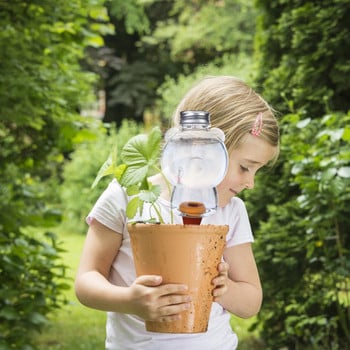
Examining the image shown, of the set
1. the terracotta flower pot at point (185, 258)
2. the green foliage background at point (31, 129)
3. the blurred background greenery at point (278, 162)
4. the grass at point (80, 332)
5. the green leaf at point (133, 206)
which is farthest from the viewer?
the grass at point (80, 332)

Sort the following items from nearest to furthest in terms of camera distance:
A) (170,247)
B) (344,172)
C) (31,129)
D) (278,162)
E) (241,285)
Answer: (170,247)
(241,285)
(344,172)
(278,162)
(31,129)

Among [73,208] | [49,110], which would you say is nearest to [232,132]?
[49,110]

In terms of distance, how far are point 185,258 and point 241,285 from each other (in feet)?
1.66

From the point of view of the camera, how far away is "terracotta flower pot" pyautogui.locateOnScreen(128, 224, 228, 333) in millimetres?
1627

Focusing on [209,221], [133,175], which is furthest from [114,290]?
[209,221]

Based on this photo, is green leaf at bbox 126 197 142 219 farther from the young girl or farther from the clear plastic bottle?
the young girl

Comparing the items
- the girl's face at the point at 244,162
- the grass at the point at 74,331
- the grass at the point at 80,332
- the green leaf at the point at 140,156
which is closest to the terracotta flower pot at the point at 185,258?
the green leaf at the point at 140,156

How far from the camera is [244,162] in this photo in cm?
199

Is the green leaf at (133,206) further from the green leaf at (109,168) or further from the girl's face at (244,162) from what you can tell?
the girl's face at (244,162)

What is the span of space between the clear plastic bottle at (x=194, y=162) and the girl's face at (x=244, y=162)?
25 centimetres

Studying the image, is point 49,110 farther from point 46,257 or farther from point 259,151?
point 259,151

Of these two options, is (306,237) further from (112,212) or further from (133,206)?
(133,206)

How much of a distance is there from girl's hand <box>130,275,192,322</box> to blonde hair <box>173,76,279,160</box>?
49 cm

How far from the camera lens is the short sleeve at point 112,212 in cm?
200
